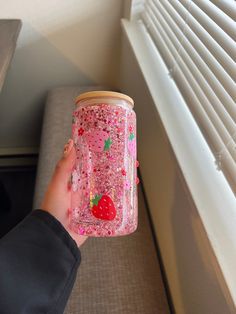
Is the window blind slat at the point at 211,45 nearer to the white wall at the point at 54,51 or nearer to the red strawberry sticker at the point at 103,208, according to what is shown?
the red strawberry sticker at the point at 103,208

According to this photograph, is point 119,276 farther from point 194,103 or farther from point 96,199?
point 194,103

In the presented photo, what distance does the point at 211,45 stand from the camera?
603mm

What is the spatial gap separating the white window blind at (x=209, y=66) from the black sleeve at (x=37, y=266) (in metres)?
0.30

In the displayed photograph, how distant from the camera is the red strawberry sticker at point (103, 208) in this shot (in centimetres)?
49

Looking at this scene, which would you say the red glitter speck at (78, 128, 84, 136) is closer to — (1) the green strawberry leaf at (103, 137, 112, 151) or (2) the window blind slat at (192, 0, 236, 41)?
(1) the green strawberry leaf at (103, 137, 112, 151)

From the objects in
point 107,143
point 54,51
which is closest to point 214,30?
point 107,143

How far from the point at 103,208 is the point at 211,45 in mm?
362

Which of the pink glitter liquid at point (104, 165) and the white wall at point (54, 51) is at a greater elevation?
the white wall at point (54, 51)

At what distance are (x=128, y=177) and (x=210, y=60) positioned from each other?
28 centimetres

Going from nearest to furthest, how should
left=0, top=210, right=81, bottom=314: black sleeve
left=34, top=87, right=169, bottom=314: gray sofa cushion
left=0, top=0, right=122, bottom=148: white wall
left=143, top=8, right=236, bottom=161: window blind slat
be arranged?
left=0, top=210, right=81, bottom=314: black sleeve < left=143, top=8, right=236, bottom=161: window blind slat < left=34, top=87, right=169, bottom=314: gray sofa cushion < left=0, top=0, right=122, bottom=148: white wall

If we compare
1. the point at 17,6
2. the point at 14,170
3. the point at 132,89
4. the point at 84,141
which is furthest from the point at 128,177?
the point at 14,170

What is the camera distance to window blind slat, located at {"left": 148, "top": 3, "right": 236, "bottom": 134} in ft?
1.78

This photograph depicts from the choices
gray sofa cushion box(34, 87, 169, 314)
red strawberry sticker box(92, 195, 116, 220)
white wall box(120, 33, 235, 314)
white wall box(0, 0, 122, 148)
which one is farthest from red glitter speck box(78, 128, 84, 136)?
white wall box(0, 0, 122, 148)

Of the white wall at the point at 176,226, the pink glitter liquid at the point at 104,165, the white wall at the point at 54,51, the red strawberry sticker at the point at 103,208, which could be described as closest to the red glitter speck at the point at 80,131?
the pink glitter liquid at the point at 104,165
